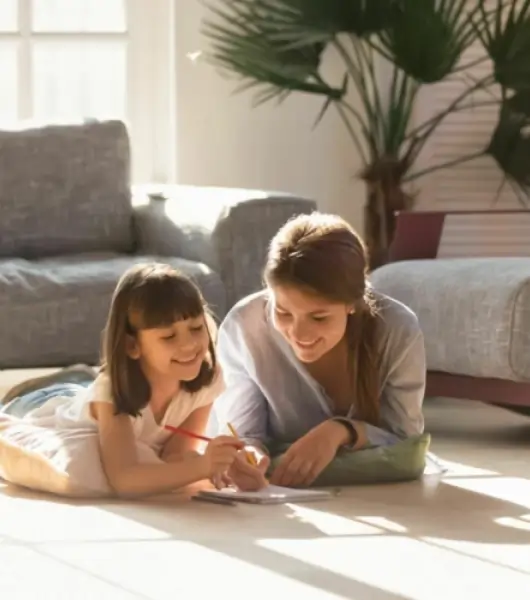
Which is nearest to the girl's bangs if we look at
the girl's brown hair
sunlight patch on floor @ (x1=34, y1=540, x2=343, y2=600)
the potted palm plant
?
the girl's brown hair

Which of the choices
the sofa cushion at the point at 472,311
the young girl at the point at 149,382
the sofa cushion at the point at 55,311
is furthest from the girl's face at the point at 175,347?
the sofa cushion at the point at 55,311

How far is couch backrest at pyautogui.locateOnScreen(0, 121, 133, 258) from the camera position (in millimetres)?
3967

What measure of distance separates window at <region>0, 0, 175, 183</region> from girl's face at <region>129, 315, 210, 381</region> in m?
2.26

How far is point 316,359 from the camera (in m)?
2.54

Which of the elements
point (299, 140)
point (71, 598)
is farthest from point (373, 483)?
point (299, 140)

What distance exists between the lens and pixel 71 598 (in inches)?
68.1

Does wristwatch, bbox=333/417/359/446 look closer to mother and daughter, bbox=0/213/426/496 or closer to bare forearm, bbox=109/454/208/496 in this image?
mother and daughter, bbox=0/213/426/496

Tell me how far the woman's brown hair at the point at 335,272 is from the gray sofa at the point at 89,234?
1046 mm

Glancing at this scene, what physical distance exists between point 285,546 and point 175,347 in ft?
1.59

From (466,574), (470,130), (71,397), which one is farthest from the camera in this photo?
(470,130)

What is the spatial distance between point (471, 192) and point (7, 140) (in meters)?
1.52

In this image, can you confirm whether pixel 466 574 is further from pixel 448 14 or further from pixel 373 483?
pixel 448 14

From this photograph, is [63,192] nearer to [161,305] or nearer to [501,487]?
[161,305]

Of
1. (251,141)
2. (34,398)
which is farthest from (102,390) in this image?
(251,141)
